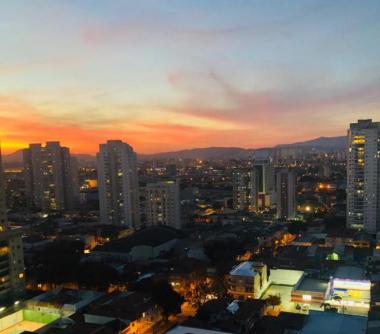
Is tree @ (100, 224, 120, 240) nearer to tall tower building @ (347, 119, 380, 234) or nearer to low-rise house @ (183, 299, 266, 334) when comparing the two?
low-rise house @ (183, 299, 266, 334)

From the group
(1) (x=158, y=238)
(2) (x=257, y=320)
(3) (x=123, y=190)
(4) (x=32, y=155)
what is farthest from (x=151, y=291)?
(4) (x=32, y=155)

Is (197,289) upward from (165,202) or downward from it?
downward

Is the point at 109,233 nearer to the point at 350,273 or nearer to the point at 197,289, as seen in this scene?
the point at 197,289

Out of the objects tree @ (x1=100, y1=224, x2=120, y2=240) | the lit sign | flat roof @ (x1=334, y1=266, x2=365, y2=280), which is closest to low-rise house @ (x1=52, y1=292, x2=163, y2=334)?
the lit sign

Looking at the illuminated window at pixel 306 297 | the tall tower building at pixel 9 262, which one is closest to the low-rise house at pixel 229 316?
the illuminated window at pixel 306 297

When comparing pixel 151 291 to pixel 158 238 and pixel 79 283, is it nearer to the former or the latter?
pixel 79 283

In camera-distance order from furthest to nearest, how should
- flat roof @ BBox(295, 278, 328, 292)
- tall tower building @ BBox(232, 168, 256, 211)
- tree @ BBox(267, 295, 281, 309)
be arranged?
tall tower building @ BBox(232, 168, 256, 211), flat roof @ BBox(295, 278, 328, 292), tree @ BBox(267, 295, 281, 309)

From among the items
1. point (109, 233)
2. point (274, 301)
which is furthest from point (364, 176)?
point (109, 233)
